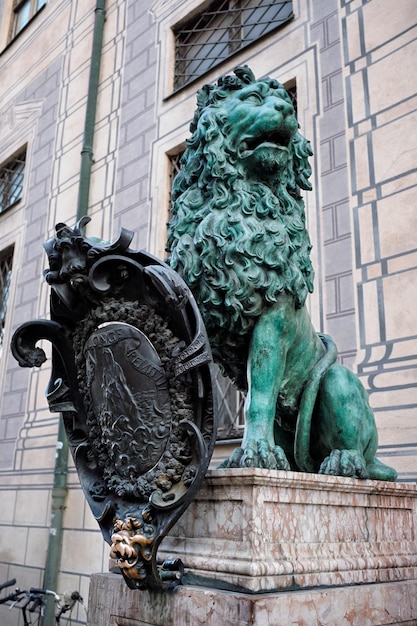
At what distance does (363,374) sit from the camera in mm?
3617

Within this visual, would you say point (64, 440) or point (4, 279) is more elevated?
point (4, 279)

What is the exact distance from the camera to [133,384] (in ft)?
5.53

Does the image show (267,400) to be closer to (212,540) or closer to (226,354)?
(226,354)

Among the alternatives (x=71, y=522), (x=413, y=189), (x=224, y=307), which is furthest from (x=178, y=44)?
(x=224, y=307)

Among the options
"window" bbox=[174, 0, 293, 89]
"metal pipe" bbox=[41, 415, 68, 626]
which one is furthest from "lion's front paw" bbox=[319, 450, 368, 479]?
"window" bbox=[174, 0, 293, 89]

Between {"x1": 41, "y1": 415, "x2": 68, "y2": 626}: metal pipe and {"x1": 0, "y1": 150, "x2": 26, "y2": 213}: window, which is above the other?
{"x1": 0, "y1": 150, "x2": 26, "y2": 213}: window

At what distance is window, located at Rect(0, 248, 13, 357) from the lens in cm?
781

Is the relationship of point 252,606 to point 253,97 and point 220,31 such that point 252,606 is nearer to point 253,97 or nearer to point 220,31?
point 253,97

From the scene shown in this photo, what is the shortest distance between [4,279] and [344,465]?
7.13 metres

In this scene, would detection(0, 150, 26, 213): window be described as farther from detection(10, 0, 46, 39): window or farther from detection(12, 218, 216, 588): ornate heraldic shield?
detection(12, 218, 216, 588): ornate heraldic shield

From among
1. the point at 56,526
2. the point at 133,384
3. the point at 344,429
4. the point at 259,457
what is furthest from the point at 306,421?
the point at 56,526

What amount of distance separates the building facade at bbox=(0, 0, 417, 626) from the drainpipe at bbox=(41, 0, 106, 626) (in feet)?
0.24

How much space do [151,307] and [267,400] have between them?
469 millimetres

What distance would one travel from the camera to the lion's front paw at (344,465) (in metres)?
1.91
